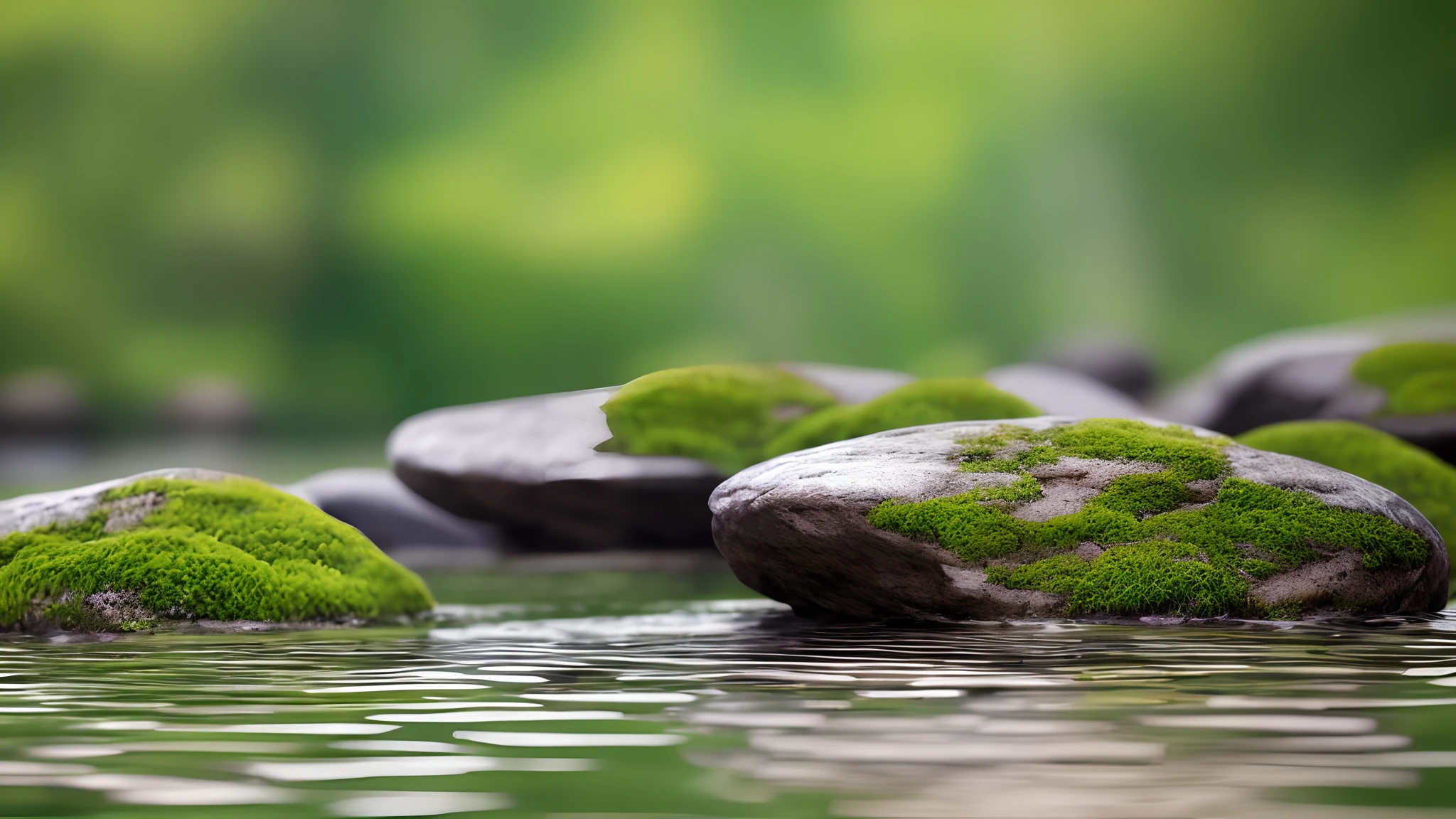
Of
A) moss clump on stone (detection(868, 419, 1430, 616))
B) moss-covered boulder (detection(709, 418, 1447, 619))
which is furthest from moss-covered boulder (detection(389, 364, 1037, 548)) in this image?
moss clump on stone (detection(868, 419, 1430, 616))

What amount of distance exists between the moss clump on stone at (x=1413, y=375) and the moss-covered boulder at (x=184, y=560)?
9975 millimetres

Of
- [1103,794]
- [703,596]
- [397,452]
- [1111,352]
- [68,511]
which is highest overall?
[1111,352]

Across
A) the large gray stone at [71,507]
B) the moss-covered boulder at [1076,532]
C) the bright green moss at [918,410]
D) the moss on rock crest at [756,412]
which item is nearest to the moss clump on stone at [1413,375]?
the moss on rock crest at [756,412]

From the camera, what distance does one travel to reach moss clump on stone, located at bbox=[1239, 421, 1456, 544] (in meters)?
7.78

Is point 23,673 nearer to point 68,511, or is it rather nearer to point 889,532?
point 68,511

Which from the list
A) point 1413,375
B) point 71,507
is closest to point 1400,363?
point 1413,375

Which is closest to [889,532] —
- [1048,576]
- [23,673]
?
[1048,576]

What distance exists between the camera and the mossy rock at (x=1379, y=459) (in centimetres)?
779

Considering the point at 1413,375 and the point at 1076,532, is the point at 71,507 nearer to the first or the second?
the point at 1076,532

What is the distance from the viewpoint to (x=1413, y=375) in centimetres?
1216

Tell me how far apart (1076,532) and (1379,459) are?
4.02m

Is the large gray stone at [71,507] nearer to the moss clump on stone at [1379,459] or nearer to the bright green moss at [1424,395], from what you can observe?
the moss clump on stone at [1379,459]

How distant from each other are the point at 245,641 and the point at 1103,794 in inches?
149

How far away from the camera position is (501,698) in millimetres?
3375
